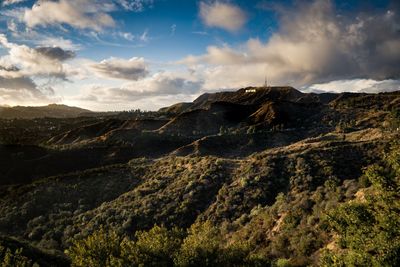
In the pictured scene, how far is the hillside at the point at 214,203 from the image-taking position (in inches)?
749

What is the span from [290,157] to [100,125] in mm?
89923

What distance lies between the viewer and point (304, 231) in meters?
27.5

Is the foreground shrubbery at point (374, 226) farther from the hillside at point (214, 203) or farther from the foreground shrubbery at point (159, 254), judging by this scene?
the foreground shrubbery at point (159, 254)

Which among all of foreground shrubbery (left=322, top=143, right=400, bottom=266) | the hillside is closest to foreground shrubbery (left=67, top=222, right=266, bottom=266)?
the hillside

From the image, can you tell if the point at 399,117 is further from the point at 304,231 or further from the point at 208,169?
the point at 304,231

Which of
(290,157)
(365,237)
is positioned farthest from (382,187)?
(290,157)

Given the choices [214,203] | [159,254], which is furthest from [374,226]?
[214,203]

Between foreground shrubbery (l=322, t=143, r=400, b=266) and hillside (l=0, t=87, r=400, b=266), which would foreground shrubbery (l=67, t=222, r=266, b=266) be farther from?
foreground shrubbery (l=322, t=143, r=400, b=266)

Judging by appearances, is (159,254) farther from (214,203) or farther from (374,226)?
(214,203)

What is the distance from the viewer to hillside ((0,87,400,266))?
1902 cm

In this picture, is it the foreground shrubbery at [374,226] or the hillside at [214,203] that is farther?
the hillside at [214,203]

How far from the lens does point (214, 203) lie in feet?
136

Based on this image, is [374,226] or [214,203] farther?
[214,203]

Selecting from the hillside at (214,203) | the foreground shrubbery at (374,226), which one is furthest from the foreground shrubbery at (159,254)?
the foreground shrubbery at (374,226)
